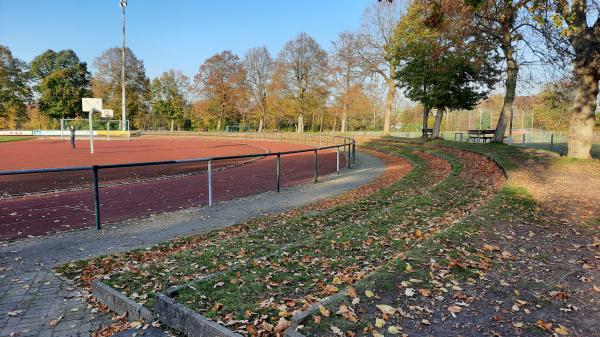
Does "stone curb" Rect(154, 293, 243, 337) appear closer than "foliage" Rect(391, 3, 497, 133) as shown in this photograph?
Yes

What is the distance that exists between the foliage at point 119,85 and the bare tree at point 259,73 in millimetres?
22731

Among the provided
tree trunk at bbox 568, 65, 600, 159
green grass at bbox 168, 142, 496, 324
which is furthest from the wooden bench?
green grass at bbox 168, 142, 496, 324

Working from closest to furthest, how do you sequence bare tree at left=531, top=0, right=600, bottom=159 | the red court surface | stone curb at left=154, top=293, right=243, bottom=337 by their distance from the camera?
stone curb at left=154, top=293, right=243, bottom=337
the red court surface
bare tree at left=531, top=0, right=600, bottom=159

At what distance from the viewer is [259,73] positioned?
6319 centimetres

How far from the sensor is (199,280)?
4113mm

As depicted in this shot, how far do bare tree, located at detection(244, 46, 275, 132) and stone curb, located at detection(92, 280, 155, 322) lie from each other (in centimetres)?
5847

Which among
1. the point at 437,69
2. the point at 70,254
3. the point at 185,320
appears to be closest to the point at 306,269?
the point at 185,320

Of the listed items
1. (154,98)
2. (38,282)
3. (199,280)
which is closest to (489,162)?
(199,280)

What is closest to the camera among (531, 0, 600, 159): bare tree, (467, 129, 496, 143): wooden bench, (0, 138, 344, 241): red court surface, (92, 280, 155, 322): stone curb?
(92, 280, 155, 322): stone curb

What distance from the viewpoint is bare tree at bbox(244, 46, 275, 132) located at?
205ft

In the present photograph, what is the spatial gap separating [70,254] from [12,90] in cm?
7537

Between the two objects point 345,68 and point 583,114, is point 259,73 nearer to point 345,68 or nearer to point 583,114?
point 345,68

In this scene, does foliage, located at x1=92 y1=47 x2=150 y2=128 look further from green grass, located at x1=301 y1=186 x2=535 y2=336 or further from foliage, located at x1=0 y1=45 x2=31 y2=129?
green grass, located at x1=301 y1=186 x2=535 y2=336

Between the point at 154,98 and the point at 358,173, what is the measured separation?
2575 inches
